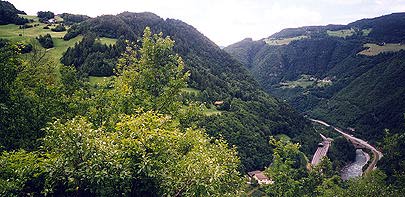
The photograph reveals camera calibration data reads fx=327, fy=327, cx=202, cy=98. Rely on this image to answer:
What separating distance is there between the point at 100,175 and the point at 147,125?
12.0ft

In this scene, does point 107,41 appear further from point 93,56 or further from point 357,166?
point 357,166

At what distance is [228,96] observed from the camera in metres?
139

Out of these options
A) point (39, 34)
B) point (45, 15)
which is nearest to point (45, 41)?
point (39, 34)

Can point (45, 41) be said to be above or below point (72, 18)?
below

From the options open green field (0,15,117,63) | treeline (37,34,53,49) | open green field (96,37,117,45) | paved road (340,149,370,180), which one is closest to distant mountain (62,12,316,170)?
open green field (96,37,117,45)

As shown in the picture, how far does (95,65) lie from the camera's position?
3910 inches

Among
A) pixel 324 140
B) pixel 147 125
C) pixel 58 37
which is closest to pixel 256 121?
pixel 324 140

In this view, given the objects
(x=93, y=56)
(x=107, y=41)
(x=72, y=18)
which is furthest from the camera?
(x=72, y=18)

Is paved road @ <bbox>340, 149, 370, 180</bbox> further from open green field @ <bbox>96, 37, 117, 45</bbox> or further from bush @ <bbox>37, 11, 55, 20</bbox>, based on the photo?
bush @ <bbox>37, 11, 55, 20</bbox>

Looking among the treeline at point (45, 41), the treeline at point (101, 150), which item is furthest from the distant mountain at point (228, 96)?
the treeline at point (101, 150)

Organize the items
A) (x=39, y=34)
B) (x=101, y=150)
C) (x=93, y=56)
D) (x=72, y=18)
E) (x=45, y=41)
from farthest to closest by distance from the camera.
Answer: (x=72, y=18) < (x=39, y=34) < (x=45, y=41) < (x=93, y=56) < (x=101, y=150)

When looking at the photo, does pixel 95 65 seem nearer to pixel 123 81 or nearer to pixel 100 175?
pixel 123 81

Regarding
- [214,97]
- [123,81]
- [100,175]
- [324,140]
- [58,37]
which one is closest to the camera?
[100,175]

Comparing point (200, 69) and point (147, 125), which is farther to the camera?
point (200, 69)
